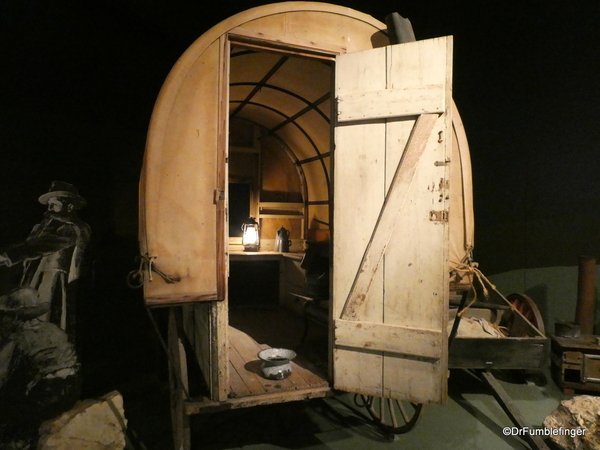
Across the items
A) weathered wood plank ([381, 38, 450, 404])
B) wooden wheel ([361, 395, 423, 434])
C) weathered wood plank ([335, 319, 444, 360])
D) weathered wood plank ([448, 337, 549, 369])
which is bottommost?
wooden wheel ([361, 395, 423, 434])

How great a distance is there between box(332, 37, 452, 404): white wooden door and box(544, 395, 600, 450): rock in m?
1.60

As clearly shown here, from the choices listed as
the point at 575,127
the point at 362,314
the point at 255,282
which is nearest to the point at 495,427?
the point at 362,314

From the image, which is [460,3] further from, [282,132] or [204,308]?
[204,308]

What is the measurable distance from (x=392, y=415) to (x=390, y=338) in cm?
141

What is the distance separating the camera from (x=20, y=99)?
3738 mm

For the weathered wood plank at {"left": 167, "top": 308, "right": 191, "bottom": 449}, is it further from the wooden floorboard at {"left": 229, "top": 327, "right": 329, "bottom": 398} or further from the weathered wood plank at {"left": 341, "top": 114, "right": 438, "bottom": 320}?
the weathered wood plank at {"left": 341, "top": 114, "right": 438, "bottom": 320}

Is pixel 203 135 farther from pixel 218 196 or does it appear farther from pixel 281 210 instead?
pixel 281 210

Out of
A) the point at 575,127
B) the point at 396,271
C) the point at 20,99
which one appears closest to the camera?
the point at 396,271

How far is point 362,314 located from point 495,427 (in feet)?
7.68

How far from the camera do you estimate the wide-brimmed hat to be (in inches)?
151

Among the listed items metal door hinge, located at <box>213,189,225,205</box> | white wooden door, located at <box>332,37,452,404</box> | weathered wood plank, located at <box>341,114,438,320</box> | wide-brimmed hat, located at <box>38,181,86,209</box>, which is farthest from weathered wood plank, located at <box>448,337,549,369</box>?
wide-brimmed hat, located at <box>38,181,86,209</box>

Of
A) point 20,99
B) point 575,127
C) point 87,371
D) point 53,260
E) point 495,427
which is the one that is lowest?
point 495,427

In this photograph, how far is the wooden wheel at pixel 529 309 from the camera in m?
4.98

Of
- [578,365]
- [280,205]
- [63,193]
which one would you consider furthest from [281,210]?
[578,365]
